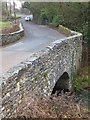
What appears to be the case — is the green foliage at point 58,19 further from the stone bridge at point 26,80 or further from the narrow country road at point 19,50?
the stone bridge at point 26,80

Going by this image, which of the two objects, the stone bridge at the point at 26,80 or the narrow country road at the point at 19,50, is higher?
the stone bridge at the point at 26,80

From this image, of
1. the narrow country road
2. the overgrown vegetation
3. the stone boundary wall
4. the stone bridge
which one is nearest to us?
the stone bridge

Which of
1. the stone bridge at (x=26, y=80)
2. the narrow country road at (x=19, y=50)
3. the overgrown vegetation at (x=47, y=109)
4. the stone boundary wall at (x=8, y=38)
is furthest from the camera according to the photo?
the stone boundary wall at (x=8, y=38)

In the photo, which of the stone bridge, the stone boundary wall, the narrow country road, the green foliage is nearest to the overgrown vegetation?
the stone bridge

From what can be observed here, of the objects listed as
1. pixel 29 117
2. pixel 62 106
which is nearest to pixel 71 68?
pixel 62 106

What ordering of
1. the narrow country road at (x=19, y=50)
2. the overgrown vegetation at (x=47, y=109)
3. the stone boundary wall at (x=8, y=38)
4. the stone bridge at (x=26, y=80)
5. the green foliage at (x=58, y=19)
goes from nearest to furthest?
the stone bridge at (x=26, y=80)
the overgrown vegetation at (x=47, y=109)
the narrow country road at (x=19, y=50)
the stone boundary wall at (x=8, y=38)
the green foliage at (x=58, y=19)

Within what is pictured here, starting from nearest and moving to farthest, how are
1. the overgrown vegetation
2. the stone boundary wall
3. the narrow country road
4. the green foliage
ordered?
the overgrown vegetation → the narrow country road → the stone boundary wall → the green foliage

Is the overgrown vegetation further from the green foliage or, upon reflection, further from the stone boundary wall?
the green foliage

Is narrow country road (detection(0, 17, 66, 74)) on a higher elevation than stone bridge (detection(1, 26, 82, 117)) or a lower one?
lower

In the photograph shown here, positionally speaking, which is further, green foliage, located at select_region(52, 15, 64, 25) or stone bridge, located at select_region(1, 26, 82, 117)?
green foliage, located at select_region(52, 15, 64, 25)

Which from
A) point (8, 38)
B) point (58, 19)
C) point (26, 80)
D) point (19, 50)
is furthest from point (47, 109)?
point (58, 19)

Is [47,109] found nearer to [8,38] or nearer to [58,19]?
[8,38]

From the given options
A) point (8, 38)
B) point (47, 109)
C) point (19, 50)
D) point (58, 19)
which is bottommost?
point (19, 50)

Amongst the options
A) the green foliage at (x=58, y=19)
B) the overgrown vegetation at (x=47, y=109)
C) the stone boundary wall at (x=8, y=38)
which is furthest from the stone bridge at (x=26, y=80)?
the green foliage at (x=58, y=19)
